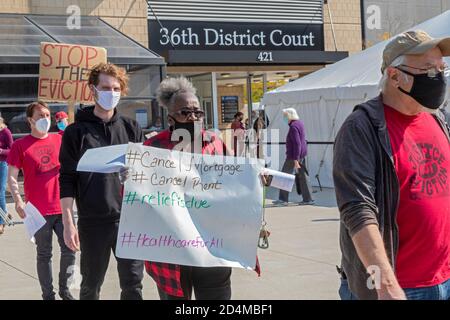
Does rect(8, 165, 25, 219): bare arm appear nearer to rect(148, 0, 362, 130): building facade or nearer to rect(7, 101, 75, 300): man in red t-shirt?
rect(7, 101, 75, 300): man in red t-shirt

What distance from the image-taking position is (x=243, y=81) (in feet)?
91.2

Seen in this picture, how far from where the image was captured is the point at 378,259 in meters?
2.75

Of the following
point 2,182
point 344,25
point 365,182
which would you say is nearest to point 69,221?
point 365,182

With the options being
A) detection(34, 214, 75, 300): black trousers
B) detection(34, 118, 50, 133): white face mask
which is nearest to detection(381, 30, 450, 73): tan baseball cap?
detection(34, 214, 75, 300): black trousers

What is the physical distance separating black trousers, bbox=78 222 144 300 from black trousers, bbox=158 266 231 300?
A: 666 millimetres

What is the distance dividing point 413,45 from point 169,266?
6.24 ft

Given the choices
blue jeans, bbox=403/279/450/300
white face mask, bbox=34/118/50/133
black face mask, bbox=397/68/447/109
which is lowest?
blue jeans, bbox=403/279/450/300

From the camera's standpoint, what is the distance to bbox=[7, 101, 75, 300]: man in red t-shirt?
6.06 metres

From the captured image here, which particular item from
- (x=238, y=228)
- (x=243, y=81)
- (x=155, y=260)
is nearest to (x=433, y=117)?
(x=238, y=228)

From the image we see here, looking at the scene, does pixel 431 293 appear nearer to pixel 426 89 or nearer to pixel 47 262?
pixel 426 89

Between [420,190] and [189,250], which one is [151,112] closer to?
[189,250]

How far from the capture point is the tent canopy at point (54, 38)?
627 inches

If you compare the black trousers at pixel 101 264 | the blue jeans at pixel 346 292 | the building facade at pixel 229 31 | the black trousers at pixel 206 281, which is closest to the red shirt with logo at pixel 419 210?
the blue jeans at pixel 346 292
